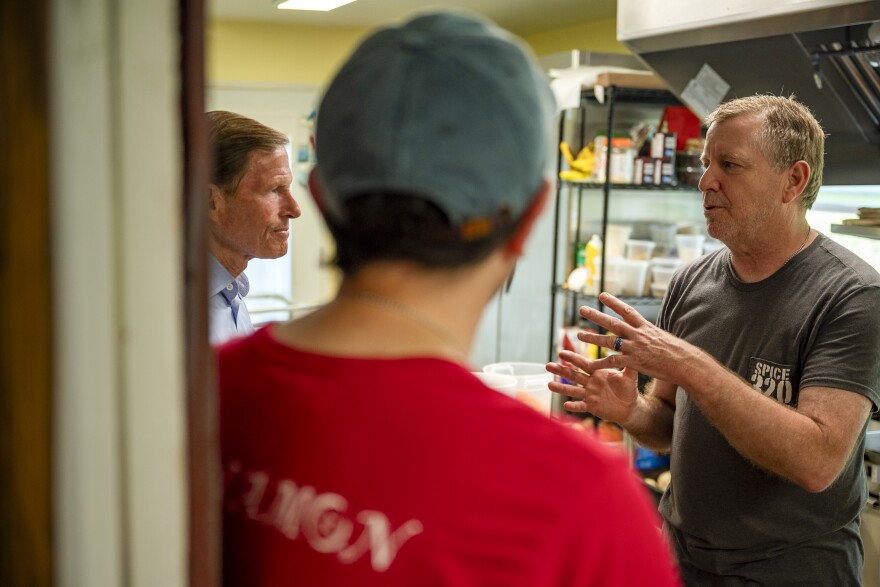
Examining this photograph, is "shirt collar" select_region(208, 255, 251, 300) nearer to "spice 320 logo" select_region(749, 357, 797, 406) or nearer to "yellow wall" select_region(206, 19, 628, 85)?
"spice 320 logo" select_region(749, 357, 797, 406)

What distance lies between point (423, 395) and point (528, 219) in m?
0.17

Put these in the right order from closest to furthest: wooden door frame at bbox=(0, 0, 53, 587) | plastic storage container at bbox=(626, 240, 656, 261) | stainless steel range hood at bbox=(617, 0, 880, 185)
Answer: wooden door frame at bbox=(0, 0, 53, 587), stainless steel range hood at bbox=(617, 0, 880, 185), plastic storage container at bbox=(626, 240, 656, 261)

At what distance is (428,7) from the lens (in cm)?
470

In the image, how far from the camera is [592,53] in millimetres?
4098

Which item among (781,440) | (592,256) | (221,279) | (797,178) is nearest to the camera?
(781,440)

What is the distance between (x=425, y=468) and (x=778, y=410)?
108 cm

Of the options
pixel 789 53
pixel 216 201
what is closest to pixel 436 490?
pixel 216 201

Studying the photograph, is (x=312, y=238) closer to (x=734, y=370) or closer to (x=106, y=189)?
(x=734, y=370)

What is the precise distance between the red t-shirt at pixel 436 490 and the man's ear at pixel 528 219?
0.39ft

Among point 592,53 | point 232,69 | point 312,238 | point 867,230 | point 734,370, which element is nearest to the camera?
point 734,370

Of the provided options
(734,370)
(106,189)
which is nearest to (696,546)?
(734,370)

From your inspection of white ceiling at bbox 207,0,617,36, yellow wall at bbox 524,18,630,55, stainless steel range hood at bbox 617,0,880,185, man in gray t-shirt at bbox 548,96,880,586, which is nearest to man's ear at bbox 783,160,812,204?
man in gray t-shirt at bbox 548,96,880,586

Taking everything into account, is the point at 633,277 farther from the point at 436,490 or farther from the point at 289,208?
the point at 436,490

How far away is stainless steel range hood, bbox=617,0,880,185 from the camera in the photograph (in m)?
2.05
